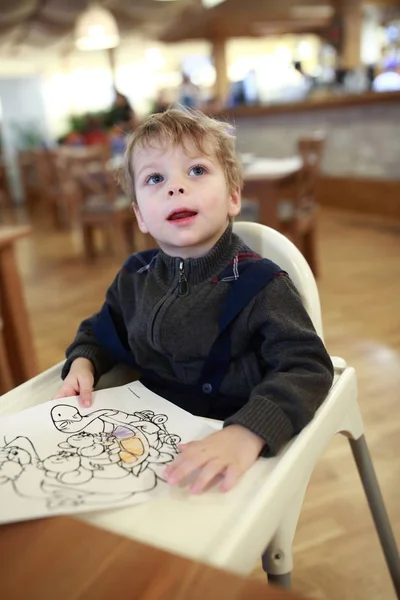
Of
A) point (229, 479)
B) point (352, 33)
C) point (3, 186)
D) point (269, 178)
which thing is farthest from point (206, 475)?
point (3, 186)

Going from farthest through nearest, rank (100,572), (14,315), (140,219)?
1. (14,315)
2. (140,219)
3. (100,572)

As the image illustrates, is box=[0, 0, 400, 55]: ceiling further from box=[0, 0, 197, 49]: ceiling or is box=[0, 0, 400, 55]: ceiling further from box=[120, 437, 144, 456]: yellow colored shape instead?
box=[120, 437, 144, 456]: yellow colored shape

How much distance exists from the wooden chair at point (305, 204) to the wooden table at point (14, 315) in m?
1.47

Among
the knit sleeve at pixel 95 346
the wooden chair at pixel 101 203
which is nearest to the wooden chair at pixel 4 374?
the knit sleeve at pixel 95 346

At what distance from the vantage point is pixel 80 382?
712 mm

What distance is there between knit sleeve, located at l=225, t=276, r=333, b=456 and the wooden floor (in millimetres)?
319

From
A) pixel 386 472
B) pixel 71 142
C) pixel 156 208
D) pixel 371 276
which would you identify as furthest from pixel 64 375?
pixel 71 142

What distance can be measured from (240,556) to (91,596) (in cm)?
12

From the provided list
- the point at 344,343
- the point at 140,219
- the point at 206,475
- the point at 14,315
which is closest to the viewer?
the point at 206,475

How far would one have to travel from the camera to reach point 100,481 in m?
0.48

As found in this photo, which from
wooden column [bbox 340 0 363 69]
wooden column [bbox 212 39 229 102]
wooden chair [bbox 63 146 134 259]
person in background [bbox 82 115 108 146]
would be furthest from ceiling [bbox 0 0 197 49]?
wooden chair [bbox 63 146 134 259]

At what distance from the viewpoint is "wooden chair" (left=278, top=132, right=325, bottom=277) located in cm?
284

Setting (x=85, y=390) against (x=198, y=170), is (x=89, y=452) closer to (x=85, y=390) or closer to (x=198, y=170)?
(x=85, y=390)

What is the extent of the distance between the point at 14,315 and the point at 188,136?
1.29m
